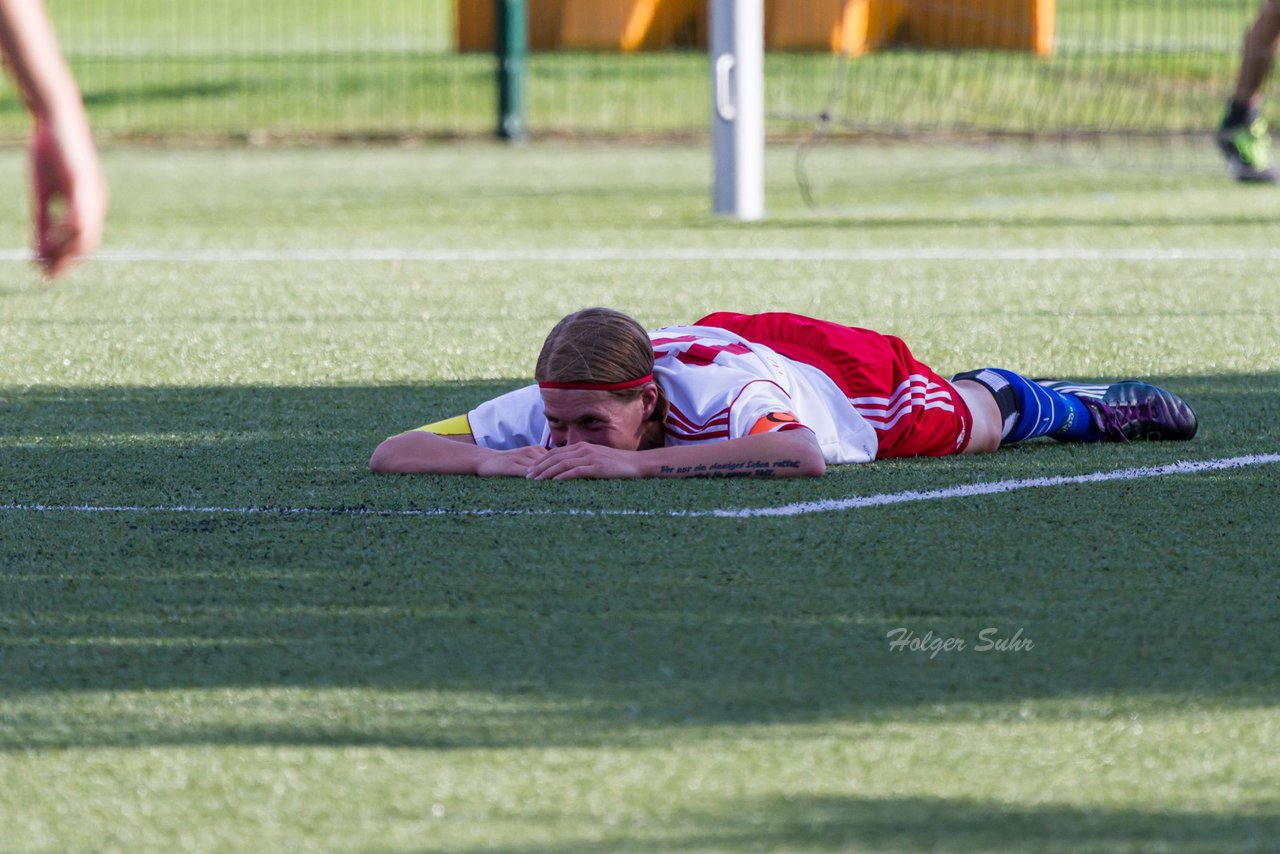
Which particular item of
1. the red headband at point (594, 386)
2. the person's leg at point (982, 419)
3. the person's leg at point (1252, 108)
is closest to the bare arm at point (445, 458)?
the red headband at point (594, 386)

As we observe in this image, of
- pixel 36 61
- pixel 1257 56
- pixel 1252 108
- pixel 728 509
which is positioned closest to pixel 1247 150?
pixel 1252 108

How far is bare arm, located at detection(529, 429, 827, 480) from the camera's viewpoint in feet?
14.8

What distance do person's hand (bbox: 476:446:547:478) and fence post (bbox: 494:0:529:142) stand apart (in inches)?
502

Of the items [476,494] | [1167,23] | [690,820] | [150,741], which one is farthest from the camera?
[1167,23]

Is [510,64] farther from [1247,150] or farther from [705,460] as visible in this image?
[705,460]

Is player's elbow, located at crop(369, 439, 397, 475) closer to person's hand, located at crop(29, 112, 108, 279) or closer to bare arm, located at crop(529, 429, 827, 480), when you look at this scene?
bare arm, located at crop(529, 429, 827, 480)

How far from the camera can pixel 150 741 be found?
2.89 m

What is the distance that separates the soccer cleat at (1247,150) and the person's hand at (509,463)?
7.81 metres

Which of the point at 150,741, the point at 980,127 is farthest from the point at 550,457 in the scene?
the point at 980,127

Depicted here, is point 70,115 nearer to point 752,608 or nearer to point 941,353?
point 752,608

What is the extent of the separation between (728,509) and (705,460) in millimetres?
260

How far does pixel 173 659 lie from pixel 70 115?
138 centimetres

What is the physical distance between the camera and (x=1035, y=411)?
Result: 200 inches

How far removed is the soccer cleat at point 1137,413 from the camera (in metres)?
5.13
